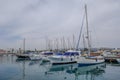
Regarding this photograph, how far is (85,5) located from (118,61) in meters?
20.1

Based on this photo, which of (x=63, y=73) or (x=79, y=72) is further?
(x=79, y=72)

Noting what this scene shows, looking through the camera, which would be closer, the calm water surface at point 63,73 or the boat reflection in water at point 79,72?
the calm water surface at point 63,73

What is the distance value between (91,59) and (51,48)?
63.1m

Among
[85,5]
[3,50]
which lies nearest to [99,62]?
[85,5]

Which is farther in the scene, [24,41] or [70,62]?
[24,41]

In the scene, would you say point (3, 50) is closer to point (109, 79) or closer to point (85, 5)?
point (85, 5)

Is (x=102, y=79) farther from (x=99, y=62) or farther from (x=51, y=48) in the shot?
(x=51, y=48)

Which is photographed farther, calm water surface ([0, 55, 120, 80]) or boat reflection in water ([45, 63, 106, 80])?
boat reflection in water ([45, 63, 106, 80])

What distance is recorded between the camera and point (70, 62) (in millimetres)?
50688

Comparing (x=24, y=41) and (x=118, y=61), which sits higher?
(x=24, y=41)

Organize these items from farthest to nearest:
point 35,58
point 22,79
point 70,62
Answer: point 35,58 < point 70,62 < point 22,79

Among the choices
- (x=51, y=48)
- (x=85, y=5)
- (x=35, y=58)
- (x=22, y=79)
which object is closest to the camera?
(x=22, y=79)

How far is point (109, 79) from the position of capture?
25828mm

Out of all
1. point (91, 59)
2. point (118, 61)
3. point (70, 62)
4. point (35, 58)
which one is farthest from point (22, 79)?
point (35, 58)
